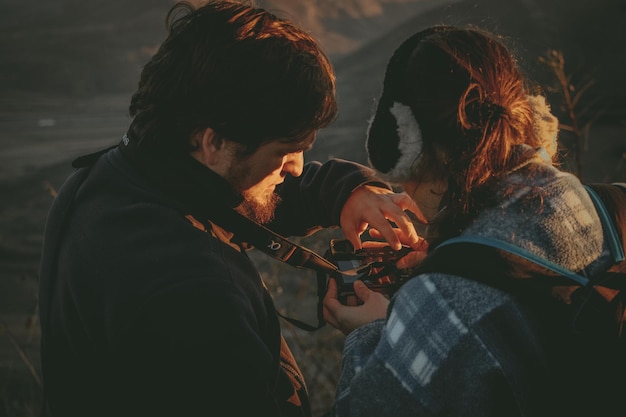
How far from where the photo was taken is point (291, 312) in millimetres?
4668

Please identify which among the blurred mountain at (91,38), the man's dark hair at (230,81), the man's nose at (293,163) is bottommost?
the blurred mountain at (91,38)

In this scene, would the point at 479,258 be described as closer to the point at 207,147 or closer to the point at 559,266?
the point at 559,266

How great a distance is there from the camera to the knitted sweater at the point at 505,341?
46.6 inches

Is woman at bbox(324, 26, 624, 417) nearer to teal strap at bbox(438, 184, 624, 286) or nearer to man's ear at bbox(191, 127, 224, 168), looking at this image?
teal strap at bbox(438, 184, 624, 286)

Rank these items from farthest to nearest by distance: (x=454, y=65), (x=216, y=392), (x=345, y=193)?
1. (x=345, y=193)
2. (x=454, y=65)
3. (x=216, y=392)

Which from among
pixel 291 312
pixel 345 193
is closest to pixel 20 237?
pixel 291 312

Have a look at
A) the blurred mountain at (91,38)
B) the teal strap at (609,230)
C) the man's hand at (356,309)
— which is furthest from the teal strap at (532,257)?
the blurred mountain at (91,38)

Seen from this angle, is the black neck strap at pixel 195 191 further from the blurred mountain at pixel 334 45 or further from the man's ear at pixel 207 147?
the blurred mountain at pixel 334 45

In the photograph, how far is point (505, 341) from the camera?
3.88 feet

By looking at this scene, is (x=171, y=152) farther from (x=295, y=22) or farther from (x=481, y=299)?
(x=481, y=299)

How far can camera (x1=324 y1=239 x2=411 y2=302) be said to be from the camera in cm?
172

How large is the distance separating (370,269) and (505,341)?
25.1 inches

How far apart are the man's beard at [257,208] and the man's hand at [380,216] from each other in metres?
0.29

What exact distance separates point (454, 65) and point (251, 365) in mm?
797
